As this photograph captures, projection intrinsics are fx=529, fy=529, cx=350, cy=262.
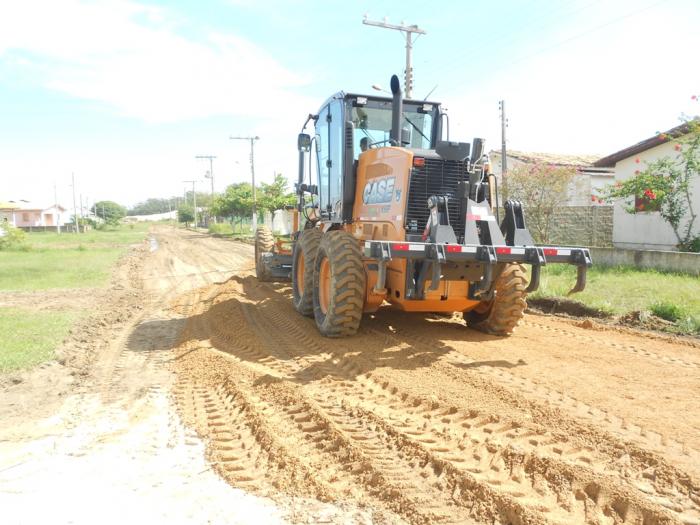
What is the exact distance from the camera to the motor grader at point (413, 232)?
603cm

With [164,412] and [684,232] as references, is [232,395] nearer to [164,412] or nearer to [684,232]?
[164,412]

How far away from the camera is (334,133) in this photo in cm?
801

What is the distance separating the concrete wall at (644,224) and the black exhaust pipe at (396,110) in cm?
1043

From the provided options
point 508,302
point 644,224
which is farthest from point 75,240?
point 508,302

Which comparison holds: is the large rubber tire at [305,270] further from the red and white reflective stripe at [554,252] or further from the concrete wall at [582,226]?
the concrete wall at [582,226]

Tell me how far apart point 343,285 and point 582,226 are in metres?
13.8

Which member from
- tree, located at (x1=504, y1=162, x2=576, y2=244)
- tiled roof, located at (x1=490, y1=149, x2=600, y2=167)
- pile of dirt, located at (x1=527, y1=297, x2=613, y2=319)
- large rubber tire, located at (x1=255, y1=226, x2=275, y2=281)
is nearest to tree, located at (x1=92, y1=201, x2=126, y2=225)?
tiled roof, located at (x1=490, y1=149, x2=600, y2=167)

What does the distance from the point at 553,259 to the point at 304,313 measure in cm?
408

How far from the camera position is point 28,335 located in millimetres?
7465

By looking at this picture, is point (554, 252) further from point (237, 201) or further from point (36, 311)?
point (237, 201)

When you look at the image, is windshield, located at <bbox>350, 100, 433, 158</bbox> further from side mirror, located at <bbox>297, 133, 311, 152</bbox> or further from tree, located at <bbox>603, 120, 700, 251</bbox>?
tree, located at <bbox>603, 120, 700, 251</bbox>

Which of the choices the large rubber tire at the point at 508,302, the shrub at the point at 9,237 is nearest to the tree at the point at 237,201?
the shrub at the point at 9,237

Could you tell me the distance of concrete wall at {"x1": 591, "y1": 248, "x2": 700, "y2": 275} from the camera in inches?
437

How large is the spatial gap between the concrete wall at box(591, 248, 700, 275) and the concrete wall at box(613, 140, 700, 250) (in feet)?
8.71
